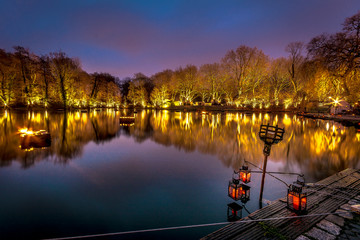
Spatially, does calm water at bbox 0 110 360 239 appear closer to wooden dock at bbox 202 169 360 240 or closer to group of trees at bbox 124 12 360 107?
wooden dock at bbox 202 169 360 240

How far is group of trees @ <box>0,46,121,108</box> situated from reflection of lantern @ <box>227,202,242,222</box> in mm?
59360

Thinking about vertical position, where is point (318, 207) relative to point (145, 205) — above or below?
above

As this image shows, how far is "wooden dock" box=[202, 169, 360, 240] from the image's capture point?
4219 millimetres

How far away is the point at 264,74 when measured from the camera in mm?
59562

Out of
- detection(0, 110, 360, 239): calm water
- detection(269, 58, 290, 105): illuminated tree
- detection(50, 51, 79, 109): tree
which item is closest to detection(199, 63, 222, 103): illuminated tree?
detection(269, 58, 290, 105): illuminated tree

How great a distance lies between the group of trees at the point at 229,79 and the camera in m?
30.1

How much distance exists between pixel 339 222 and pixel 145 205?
584 centimetres

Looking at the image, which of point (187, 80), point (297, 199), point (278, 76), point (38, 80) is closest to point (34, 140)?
point (297, 199)

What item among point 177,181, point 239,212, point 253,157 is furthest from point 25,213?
point 253,157

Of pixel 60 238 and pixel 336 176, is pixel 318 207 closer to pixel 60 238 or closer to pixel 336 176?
pixel 336 176

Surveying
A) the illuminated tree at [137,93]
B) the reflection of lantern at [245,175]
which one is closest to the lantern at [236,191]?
the reflection of lantern at [245,175]

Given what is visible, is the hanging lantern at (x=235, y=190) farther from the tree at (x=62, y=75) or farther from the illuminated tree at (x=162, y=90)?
the illuminated tree at (x=162, y=90)

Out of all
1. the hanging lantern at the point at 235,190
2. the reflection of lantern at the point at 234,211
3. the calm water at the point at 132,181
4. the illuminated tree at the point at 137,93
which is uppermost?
the illuminated tree at the point at 137,93

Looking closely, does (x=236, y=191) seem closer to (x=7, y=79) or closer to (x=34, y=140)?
(x=34, y=140)
